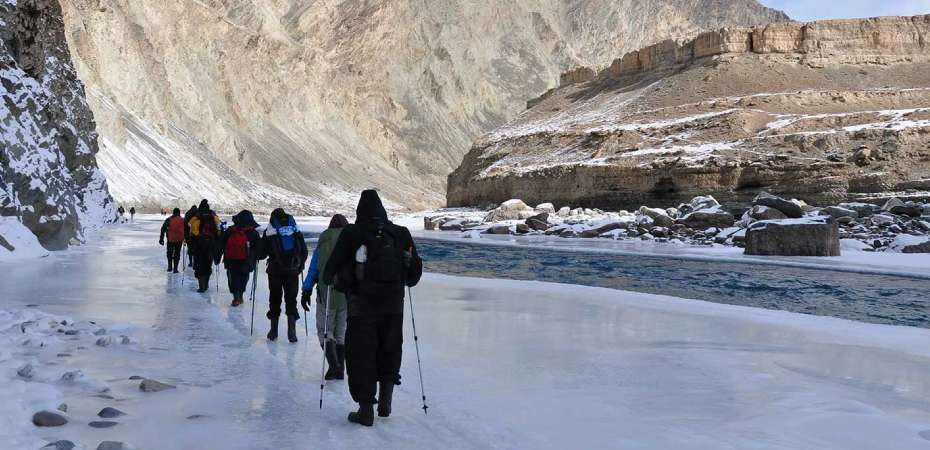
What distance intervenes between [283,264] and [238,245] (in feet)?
10.4

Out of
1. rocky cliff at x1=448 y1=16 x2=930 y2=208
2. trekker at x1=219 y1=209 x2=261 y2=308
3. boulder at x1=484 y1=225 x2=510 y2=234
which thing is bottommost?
trekker at x1=219 y1=209 x2=261 y2=308

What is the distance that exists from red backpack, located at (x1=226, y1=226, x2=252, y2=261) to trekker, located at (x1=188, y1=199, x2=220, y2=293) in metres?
1.58

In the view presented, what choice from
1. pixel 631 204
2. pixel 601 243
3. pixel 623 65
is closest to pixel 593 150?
pixel 631 204

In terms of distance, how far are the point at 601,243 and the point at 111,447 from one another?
28667 millimetres

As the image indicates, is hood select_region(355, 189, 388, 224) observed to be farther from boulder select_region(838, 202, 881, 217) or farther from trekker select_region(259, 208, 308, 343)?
boulder select_region(838, 202, 881, 217)

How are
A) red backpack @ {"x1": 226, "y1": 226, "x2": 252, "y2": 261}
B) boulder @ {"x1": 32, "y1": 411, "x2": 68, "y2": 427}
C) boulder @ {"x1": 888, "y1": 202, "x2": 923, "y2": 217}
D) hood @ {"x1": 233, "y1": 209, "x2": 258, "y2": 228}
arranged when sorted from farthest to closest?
boulder @ {"x1": 888, "y1": 202, "x2": 923, "y2": 217} → red backpack @ {"x1": 226, "y1": 226, "x2": 252, "y2": 261} → hood @ {"x1": 233, "y1": 209, "x2": 258, "y2": 228} → boulder @ {"x1": 32, "y1": 411, "x2": 68, "y2": 427}

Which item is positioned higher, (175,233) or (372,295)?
(175,233)

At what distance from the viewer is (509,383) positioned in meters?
6.48

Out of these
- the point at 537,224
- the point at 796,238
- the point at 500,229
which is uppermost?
the point at 537,224

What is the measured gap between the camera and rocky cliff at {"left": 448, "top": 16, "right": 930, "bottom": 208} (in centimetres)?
4347

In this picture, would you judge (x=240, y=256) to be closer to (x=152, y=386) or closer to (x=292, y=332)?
(x=292, y=332)

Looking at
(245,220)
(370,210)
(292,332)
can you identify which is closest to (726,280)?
(245,220)

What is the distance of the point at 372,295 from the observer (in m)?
5.34

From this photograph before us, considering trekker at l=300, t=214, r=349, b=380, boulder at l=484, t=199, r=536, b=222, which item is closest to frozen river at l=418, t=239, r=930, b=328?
trekker at l=300, t=214, r=349, b=380
